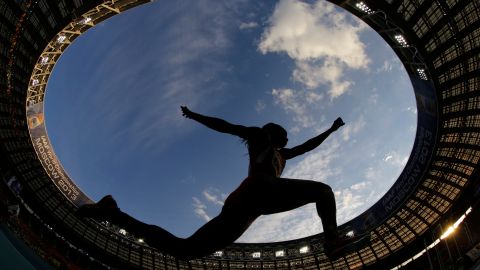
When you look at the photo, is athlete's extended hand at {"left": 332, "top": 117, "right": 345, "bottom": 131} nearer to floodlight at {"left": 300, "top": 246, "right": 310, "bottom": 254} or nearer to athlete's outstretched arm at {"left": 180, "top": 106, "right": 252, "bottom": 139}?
athlete's outstretched arm at {"left": 180, "top": 106, "right": 252, "bottom": 139}

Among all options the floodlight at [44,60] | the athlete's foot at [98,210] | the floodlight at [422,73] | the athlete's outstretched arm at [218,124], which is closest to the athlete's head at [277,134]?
the athlete's outstretched arm at [218,124]

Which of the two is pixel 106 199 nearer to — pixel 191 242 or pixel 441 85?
pixel 191 242

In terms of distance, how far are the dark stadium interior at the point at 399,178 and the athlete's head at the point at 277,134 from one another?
19.4m

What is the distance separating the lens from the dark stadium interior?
2716 cm

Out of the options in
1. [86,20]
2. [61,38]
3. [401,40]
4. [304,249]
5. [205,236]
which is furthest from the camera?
[304,249]

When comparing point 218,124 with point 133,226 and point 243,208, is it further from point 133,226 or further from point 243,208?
point 133,226

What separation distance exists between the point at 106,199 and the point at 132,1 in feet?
93.7

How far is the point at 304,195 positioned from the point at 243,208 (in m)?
0.62

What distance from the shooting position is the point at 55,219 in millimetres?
37438

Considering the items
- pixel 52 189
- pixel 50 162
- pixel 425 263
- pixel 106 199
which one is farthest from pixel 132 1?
pixel 425 263

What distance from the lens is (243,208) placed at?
3846mm

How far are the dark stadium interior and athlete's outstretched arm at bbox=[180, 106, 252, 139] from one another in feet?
62.5

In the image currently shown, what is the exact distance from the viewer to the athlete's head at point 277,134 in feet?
14.6

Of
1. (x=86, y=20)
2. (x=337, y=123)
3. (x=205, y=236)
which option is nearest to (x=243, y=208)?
(x=205, y=236)
